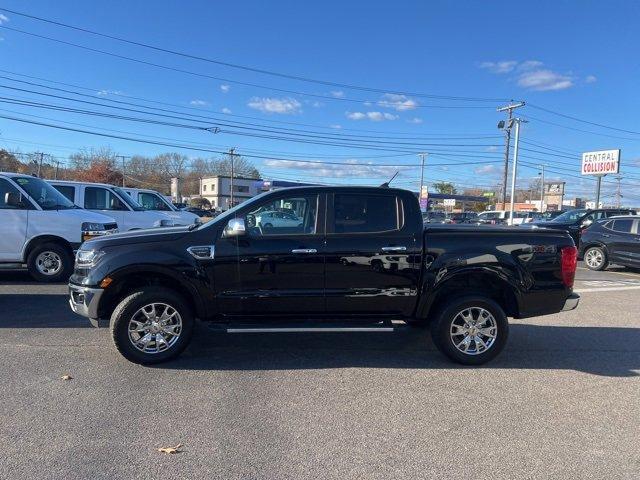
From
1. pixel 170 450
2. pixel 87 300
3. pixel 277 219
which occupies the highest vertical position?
pixel 277 219

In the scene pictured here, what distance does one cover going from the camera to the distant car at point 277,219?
5281mm

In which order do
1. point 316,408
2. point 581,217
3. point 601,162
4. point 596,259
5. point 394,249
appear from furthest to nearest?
point 601,162
point 581,217
point 596,259
point 394,249
point 316,408

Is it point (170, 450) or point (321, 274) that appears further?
point (321, 274)

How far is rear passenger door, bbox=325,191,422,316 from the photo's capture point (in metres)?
5.24

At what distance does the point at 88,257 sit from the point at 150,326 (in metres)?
0.95

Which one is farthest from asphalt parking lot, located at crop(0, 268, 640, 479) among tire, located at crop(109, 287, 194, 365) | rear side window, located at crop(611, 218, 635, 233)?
rear side window, located at crop(611, 218, 635, 233)

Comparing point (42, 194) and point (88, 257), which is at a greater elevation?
point (42, 194)

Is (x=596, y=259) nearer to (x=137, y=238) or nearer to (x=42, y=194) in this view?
(x=137, y=238)

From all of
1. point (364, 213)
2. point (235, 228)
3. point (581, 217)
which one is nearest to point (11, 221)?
point (235, 228)

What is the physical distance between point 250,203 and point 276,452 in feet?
8.69

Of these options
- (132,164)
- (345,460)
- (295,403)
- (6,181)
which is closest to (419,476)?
(345,460)

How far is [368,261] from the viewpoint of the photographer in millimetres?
5250

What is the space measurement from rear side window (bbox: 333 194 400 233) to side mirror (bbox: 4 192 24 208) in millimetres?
7066

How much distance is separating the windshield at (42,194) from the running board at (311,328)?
21.8 ft
